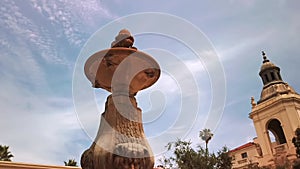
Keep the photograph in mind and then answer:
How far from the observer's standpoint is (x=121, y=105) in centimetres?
483

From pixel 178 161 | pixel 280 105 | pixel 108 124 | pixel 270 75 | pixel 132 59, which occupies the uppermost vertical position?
pixel 270 75

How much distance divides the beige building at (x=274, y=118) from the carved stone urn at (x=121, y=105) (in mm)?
20843

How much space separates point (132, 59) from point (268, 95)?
24838 millimetres

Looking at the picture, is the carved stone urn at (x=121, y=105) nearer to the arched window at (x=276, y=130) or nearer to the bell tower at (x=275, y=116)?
the bell tower at (x=275, y=116)

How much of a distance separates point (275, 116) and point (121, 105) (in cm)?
2354

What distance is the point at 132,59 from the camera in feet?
16.3

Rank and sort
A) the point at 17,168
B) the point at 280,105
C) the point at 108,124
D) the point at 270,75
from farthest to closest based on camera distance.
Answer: the point at 270,75, the point at 280,105, the point at 17,168, the point at 108,124

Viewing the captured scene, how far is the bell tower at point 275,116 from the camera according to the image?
22.9 m

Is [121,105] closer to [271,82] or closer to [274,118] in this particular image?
[274,118]

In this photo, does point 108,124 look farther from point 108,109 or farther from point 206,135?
point 206,135

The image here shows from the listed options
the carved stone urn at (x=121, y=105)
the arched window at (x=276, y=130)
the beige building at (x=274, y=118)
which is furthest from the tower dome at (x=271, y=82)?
the carved stone urn at (x=121, y=105)

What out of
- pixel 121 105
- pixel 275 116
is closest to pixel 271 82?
pixel 275 116

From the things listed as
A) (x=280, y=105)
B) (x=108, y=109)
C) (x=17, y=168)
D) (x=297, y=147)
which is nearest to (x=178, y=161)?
(x=297, y=147)

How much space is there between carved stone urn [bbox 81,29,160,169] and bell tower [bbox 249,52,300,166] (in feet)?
68.8
